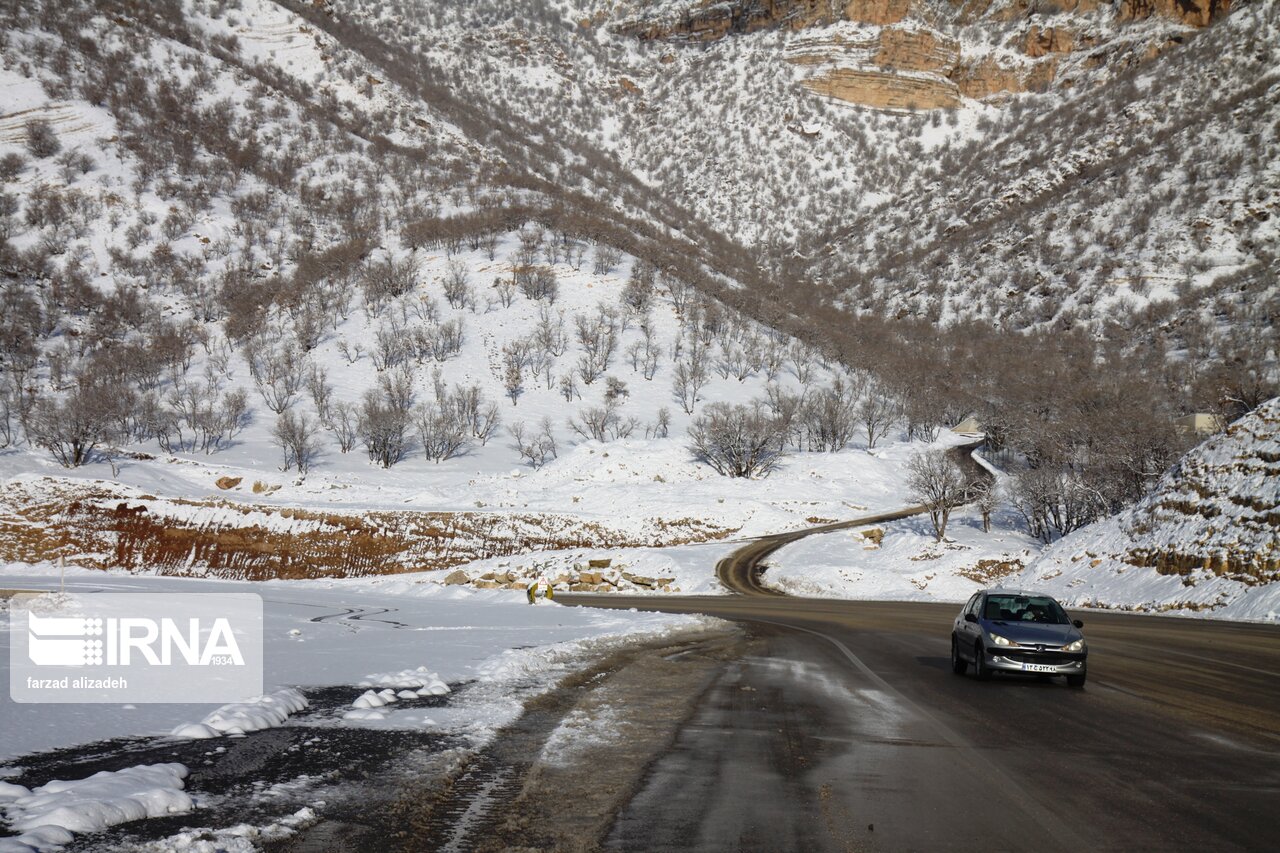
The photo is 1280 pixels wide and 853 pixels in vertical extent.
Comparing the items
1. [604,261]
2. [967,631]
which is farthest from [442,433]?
[967,631]

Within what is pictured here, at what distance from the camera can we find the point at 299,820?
16.6ft

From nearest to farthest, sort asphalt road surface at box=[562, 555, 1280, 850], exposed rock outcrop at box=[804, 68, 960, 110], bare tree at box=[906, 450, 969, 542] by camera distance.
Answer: asphalt road surface at box=[562, 555, 1280, 850] → bare tree at box=[906, 450, 969, 542] → exposed rock outcrop at box=[804, 68, 960, 110]

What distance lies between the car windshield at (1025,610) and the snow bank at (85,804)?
11927mm

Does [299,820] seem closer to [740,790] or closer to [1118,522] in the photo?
[740,790]

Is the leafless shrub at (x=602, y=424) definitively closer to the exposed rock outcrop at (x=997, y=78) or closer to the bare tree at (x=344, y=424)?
the bare tree at (x=344, y=424)

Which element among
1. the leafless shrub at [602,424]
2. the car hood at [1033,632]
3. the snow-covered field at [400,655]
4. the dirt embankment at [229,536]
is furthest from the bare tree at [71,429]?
the car hood at [1033,632]

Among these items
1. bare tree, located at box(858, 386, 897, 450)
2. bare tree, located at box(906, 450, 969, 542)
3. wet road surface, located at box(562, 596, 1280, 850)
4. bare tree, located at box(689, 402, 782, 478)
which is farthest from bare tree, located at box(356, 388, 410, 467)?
wet road surface, located at box(562, 596, 1280, 850)

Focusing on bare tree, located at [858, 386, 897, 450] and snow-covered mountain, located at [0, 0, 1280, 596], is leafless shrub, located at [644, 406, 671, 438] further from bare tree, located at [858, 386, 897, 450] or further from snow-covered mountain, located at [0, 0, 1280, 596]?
bare tree, located at [858, 386, 897, 450]

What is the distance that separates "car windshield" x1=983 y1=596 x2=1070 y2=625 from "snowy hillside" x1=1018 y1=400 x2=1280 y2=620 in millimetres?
14706

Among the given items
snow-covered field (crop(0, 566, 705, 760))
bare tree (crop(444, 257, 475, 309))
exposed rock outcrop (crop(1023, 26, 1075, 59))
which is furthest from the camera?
exposed rock outcrop (crop(1023, 26, 1075, 59))

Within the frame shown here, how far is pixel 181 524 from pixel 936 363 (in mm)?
98142

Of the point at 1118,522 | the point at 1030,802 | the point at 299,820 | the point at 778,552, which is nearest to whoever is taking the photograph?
the point at 299,820

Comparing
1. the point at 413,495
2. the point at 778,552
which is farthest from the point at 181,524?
the point at 778,552

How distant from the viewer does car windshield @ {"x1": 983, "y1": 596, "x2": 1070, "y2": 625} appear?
13062 mm
